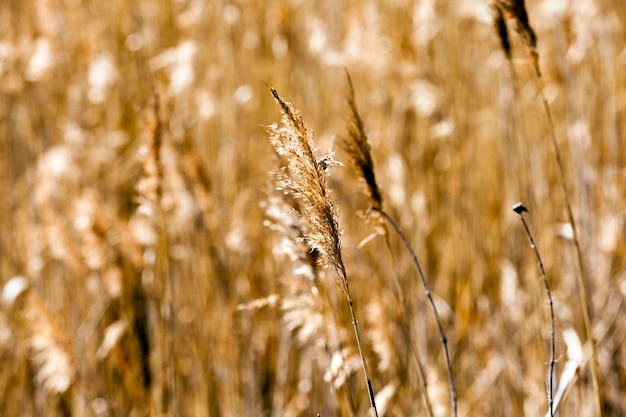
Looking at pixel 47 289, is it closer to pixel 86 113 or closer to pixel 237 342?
pixel 237 342

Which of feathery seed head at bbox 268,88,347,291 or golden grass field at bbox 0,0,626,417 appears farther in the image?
golden grass field at bbox 0,0,626,417

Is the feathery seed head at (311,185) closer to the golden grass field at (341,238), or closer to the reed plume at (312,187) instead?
the reed plume at (312,187)

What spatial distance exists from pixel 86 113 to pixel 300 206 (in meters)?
2.19

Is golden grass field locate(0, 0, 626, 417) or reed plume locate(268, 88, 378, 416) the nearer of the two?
reed plume locate(268, 88, 378, 416)

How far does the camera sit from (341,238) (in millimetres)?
1944

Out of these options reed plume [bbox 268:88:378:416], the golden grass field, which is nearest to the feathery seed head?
reed plume [bbox 268:88:378:416]

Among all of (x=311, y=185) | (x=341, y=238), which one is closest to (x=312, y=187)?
(x=311, y=185)

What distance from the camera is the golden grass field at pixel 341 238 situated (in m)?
1.63

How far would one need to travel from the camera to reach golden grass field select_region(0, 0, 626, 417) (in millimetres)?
1630

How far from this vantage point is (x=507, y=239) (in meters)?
2.13

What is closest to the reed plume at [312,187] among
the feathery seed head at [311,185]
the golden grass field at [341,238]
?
the feathery seed head at [311,185]

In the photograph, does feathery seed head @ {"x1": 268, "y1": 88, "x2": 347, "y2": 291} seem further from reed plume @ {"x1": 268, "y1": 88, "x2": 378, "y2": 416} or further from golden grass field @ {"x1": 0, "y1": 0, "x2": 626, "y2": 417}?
golden grass field @ {"x1": 0, "y1": 0, "x2": 626, "y2": 417}

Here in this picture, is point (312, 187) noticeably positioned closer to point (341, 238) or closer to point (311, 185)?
point (311, 185)

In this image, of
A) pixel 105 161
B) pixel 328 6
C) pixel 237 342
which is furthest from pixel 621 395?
pixel 105 161
